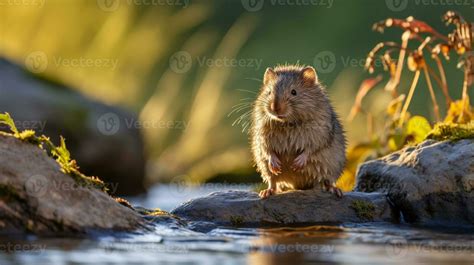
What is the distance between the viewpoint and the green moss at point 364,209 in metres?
8.01

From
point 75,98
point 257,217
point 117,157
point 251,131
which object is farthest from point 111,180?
point 257,217

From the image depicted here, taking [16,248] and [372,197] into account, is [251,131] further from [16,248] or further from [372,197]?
[16,248]

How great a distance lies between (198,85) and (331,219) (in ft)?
21.1

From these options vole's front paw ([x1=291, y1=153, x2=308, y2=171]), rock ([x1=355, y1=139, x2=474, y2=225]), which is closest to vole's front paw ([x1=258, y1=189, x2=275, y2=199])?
vole's front paw ([x1=291, y1=153, x2=308, y2=171])

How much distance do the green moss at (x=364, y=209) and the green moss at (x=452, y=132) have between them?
Result: 108 cm

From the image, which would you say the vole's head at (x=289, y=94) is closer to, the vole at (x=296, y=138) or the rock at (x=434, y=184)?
the vole at (x=296, y=138)

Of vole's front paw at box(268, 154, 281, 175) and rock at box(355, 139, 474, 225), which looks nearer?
rock at box(355, 139, 474, 225)

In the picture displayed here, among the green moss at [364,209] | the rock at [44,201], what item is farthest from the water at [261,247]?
the green moss at [364,209]

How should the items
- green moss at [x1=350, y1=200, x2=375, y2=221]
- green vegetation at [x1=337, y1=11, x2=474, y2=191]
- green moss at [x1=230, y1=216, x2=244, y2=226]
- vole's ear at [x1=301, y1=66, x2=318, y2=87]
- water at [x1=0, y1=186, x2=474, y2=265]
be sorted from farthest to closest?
1. green vegetation at [x1=337, y1=11, x2=474, y2=191]
2. vole's ear at [x1=301, y1=66, x2=318, y2=87]
3. green moss at [x1=350, y1=200, x2=375, y2=221]
4. green moss at [x1=230, y1=216, x2=244, y2=226]
5. water at [x1=0, y1=186, x2=474, y2=265]

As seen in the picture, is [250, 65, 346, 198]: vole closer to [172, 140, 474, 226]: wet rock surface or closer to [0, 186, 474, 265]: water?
[172, 140, 474, 226]: wet rock surface

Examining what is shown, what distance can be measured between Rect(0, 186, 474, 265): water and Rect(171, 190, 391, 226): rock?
41cm

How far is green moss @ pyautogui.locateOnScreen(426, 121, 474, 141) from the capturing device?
8422 millimetres

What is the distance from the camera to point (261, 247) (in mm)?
6320

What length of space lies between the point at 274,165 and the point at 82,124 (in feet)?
19.6
